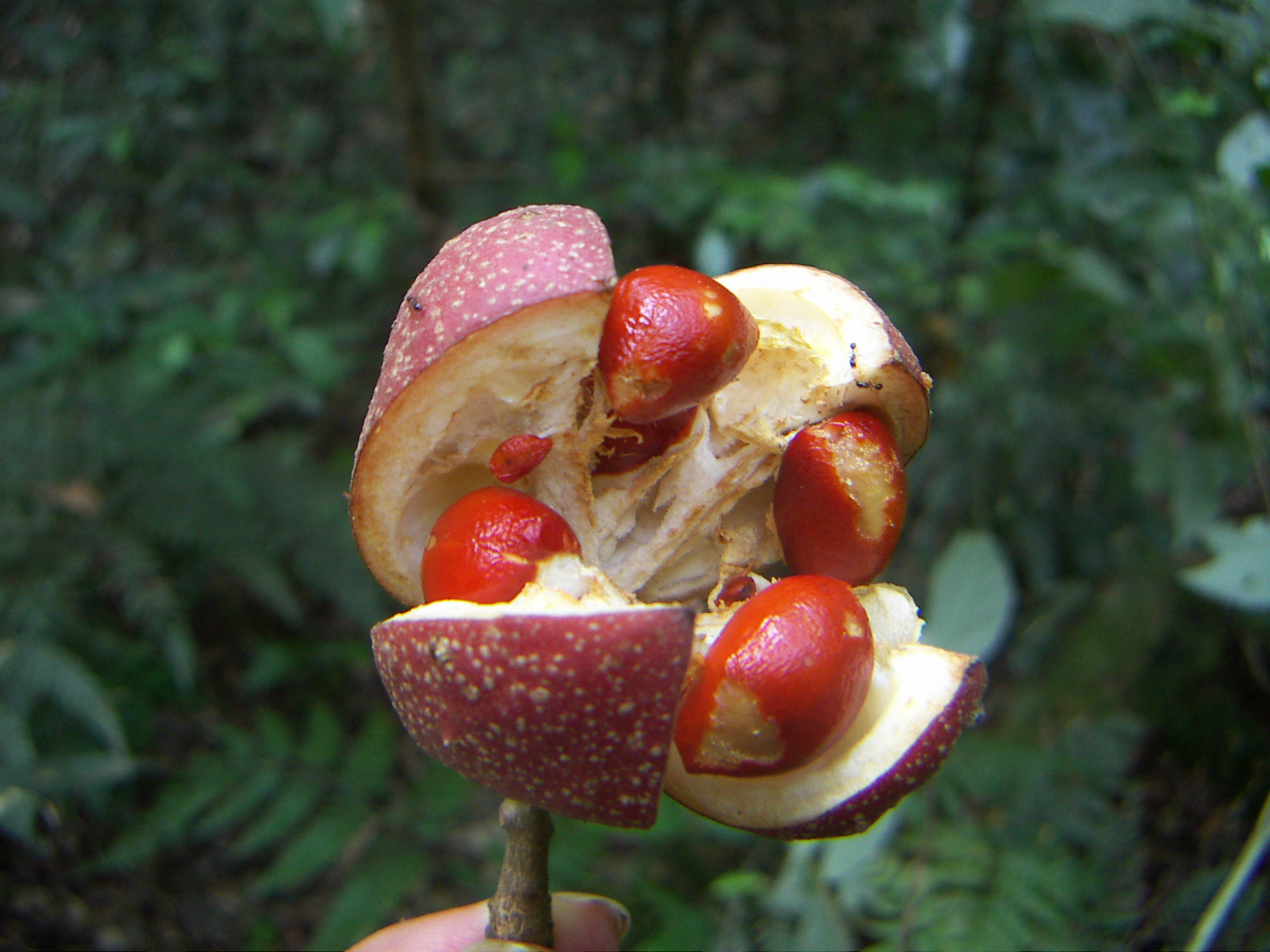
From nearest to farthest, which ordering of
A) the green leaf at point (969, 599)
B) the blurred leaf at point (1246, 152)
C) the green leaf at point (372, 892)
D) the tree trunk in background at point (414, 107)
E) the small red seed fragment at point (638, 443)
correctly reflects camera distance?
the small red seed fragment at point (638, 443) < the blurred leaf at point (1246, 152) < the green leaf at point (969, 599) < the green leaf at point (372, 892) < the tree trunk in background at point (414, 107)

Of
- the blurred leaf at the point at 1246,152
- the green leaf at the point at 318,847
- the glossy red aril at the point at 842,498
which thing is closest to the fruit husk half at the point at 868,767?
the glossy red aril at the point at 842,498

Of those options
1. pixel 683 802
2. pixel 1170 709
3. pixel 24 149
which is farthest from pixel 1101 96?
pixel 24 149

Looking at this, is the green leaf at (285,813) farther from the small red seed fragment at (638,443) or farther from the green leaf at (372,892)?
the small red seed fragment at (638,443)

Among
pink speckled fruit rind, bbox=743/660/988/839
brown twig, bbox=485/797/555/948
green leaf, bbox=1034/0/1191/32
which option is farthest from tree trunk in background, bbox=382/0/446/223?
pink speckled fruit rind, bbox=743/660/988/839

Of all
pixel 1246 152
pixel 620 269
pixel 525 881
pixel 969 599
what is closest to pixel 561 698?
pixel 525 881

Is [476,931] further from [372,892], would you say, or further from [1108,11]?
[1108,11]

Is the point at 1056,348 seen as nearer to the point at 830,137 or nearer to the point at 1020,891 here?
the point at 1020,891
